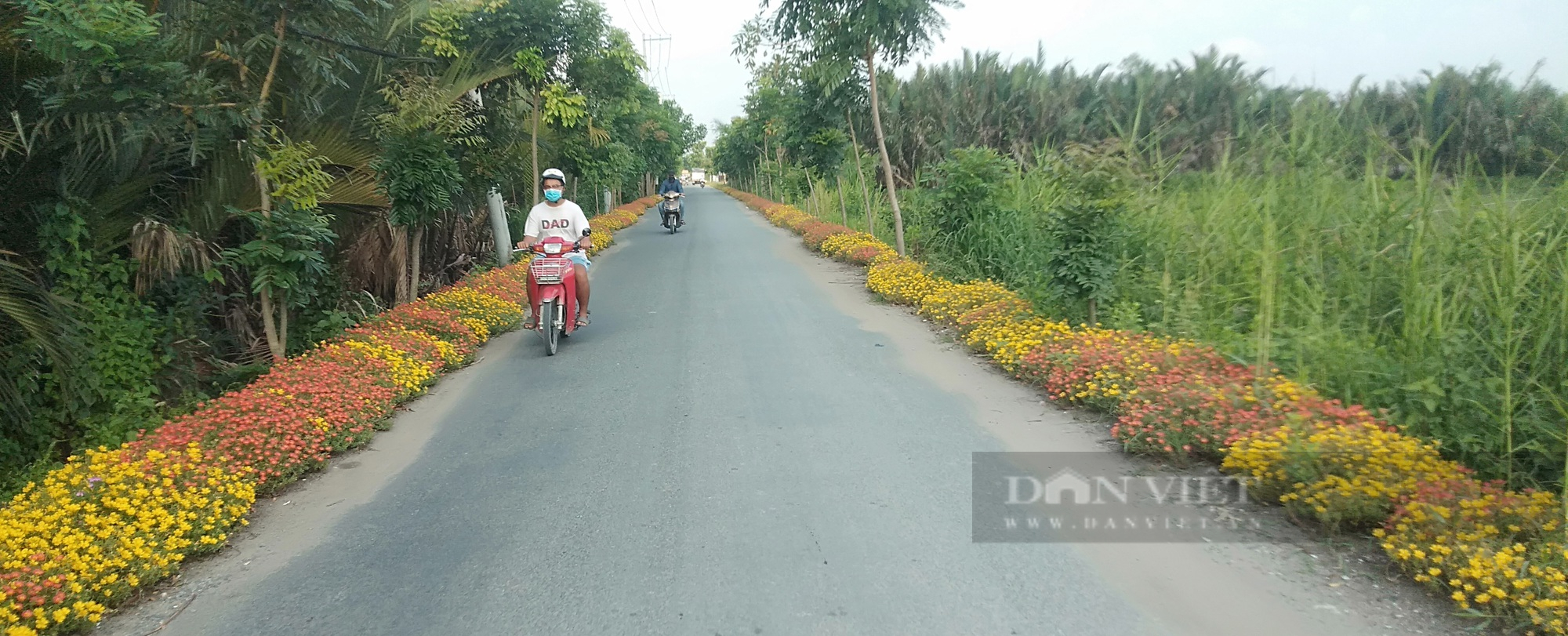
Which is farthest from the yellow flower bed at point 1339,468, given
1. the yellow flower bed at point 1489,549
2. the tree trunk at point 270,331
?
the tree trunk at point 270,331

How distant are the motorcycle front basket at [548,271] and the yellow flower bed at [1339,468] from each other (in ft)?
21.3

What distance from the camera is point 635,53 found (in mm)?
16156

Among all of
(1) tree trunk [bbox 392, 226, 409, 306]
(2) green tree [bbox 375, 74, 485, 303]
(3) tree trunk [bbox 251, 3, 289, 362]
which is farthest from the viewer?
(1) tree trunk [bbox 392, 226, 409, 306]

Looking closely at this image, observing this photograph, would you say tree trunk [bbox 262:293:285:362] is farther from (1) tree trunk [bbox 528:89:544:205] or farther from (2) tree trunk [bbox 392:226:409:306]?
(1) tree trunk [bbox 528:89:544:205]

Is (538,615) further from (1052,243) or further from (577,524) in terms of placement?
(1052,243)

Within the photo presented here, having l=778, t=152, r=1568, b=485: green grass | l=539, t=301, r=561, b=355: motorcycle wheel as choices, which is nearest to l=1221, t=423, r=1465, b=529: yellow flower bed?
l=778, t=152, r=1568, b=485: green grass

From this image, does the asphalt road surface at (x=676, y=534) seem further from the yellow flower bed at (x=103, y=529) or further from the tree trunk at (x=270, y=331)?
the tree trunk at (x=270, y=331)

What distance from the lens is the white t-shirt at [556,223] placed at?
9.80m

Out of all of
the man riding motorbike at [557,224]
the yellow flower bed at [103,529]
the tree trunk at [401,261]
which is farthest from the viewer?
the tree trunk at [401,261]

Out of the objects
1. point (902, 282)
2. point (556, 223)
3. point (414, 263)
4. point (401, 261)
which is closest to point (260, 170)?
point (556, 223)

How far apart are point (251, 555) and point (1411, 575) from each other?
5.07m

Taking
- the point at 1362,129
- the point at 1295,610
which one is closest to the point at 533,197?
the point at 1362,129

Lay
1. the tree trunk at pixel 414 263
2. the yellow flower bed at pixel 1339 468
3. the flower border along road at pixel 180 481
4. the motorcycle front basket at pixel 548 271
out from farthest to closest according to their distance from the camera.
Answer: the tree trunk at pixel 414 263
the motorcycle front basket at pixel 548 271
the yellow flower bed at pixel 1339 468
the flower border along road at pixel 180 481

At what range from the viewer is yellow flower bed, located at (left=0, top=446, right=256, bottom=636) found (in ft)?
12.1
